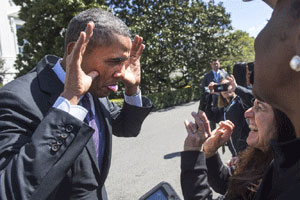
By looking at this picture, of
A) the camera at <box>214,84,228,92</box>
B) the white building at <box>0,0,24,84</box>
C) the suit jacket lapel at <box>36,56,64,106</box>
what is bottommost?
the white building at <box>0,0,24,84</box>

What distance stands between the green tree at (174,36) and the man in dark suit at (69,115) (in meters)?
10.8

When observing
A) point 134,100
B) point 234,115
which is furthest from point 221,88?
point 134,100

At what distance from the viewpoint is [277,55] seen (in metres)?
0.71

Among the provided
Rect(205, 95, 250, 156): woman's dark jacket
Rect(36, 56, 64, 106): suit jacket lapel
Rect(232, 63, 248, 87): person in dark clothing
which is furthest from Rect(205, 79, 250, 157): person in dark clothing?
Rect(36, 56, 64, 106): suit jacket lapel

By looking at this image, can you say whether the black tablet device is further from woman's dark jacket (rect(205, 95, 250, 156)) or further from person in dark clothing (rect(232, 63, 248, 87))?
person in dark clothing (rect(232, 63, 248, 87))

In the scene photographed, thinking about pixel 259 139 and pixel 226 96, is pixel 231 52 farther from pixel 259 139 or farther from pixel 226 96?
pixel 259 139

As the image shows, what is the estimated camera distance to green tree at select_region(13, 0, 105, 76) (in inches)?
416

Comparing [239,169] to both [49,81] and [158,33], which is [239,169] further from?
[158,33]

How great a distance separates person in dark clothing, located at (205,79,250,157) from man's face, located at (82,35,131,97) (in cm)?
166

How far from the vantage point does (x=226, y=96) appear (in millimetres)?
3424

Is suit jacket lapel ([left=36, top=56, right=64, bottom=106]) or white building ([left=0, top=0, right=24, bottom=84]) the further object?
white building ([left=0, top=0, right=24, bottom=84])

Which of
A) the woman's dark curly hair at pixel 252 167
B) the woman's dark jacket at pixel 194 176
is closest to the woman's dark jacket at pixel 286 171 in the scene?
the woman's dark curly hair at pixel 252 167

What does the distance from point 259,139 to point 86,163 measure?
3.45 feet

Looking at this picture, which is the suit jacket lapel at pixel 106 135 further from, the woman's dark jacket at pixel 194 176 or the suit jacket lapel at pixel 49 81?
the woman's dark jacket at pixel 194 176
